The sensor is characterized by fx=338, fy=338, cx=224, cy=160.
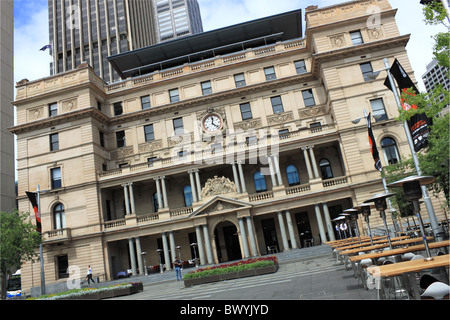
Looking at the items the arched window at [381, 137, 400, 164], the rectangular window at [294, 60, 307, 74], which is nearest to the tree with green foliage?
the rectangular window at [294, 60, 307, 74]

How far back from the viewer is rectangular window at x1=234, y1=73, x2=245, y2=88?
38812mm

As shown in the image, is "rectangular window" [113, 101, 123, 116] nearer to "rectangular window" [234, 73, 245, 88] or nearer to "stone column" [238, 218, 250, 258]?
"rectangular window" [234, 73, 245, 88]

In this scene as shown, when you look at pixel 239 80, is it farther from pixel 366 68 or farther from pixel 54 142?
pixel 54 142

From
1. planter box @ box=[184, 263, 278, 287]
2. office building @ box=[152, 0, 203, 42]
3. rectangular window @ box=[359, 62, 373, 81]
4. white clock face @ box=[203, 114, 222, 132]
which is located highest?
office building @ box=[152, 0, 203, 42]

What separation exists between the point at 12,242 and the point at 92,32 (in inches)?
3927

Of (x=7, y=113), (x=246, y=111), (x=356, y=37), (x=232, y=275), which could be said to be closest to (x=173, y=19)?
(x=7, y=113)

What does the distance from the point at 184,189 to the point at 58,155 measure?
14270mm

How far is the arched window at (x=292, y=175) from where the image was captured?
119ft

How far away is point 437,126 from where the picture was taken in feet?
45.3

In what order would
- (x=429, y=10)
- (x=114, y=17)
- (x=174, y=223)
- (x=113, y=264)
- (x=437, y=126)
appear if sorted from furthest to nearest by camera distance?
(x=114, y=17) → (x=113, y=264) → (x=174, y=223) → (x=437, y=126) → (x=429, y=10)

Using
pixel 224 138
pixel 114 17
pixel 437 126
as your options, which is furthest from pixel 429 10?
pixel 114 17

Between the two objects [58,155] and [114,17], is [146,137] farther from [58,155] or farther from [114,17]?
[114,17]

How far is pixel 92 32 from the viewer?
11088cm

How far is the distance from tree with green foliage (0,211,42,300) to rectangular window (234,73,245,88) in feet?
82.8
